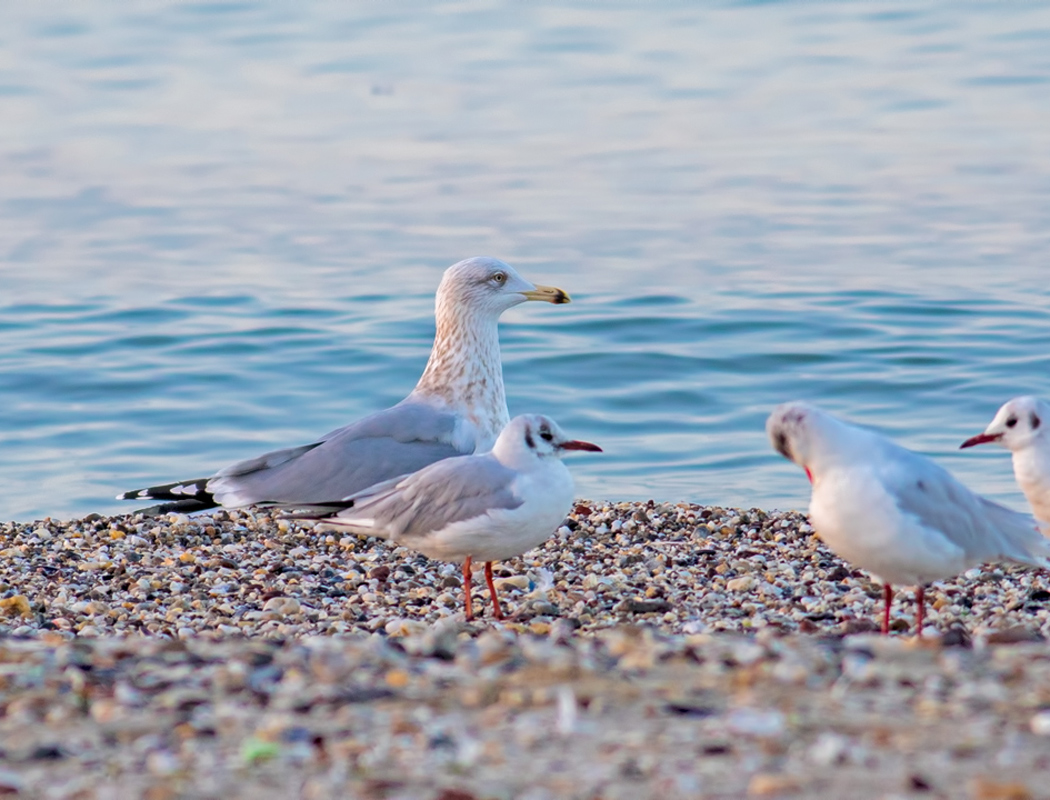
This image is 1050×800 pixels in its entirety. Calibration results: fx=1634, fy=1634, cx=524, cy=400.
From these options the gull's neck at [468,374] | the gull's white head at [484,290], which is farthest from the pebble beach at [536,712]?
the gull's white head at [484,290]

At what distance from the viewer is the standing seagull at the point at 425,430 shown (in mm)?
A: 7797

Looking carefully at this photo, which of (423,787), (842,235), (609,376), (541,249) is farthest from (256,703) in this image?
(842,235)

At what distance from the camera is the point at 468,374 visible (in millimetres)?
8492

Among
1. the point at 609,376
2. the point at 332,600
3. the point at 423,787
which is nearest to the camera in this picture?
the point at 423,787

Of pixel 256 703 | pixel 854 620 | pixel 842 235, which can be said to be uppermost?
pixel 842 235

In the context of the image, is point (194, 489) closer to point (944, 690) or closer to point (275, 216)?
point (944, 690)

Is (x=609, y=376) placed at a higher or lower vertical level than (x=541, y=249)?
lower

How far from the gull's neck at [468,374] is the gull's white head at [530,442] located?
1723 mm

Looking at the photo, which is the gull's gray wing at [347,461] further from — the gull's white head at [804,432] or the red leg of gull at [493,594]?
the gull's white head at [804,432]

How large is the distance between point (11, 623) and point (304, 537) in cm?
185

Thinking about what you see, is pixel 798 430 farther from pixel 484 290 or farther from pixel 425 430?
pixel 484 290

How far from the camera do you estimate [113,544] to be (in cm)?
807

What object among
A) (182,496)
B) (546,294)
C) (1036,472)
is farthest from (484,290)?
(1036,472)

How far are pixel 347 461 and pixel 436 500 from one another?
1374 mm
